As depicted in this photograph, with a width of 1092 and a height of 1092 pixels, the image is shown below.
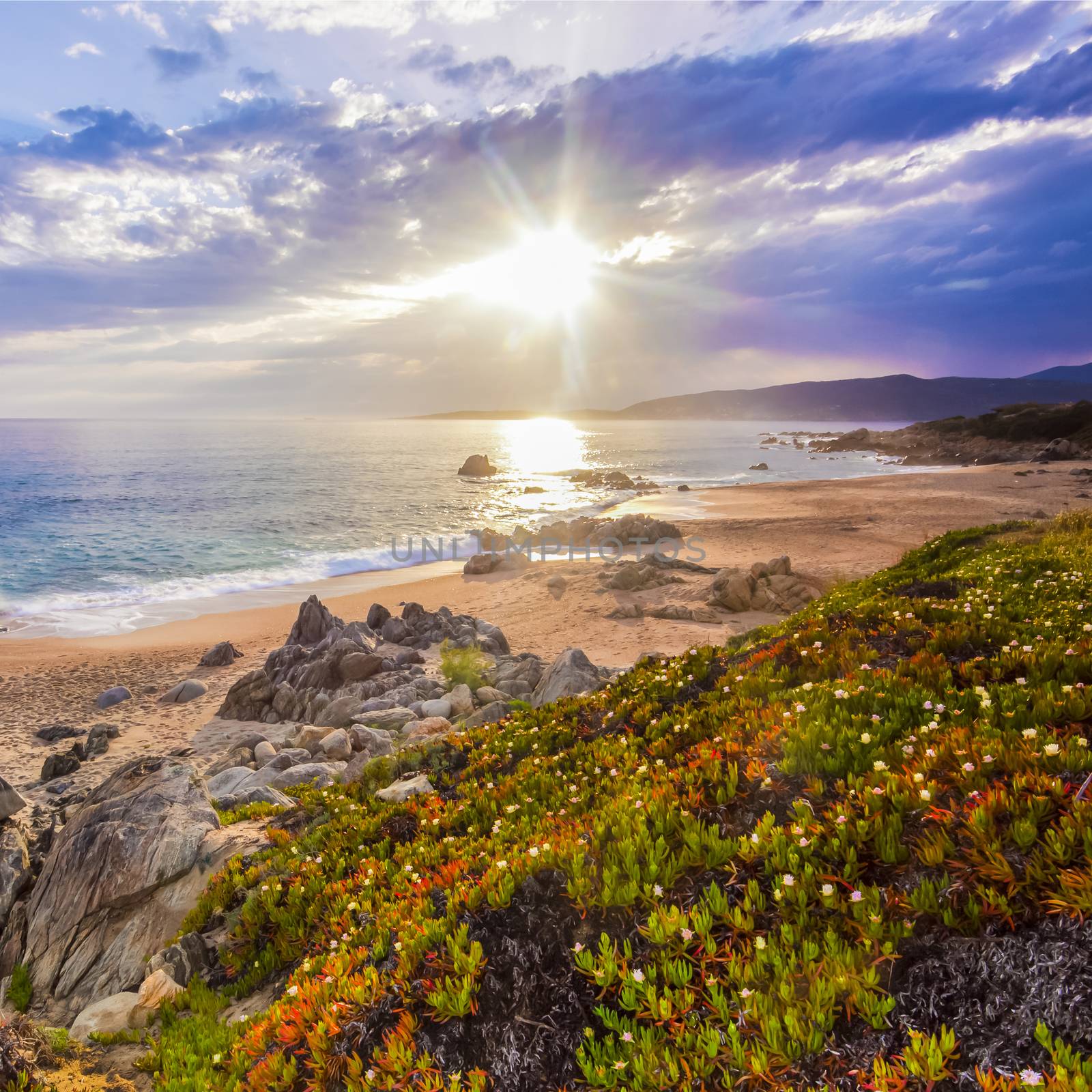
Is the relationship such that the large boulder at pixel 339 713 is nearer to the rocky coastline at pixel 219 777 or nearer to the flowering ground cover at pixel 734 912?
the rocky coastline at pixel 219 777

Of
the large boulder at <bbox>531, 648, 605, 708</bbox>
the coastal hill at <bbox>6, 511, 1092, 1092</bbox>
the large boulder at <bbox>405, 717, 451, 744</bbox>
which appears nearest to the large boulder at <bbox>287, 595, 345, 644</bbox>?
the large boulder at <bbox>405, 717, 451, 744</bbox>

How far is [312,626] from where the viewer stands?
19.4m

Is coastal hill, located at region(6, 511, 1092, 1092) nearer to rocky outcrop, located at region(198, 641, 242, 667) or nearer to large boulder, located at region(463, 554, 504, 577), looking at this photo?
rocky outcrop, located at region(198, 641, 242, 667)

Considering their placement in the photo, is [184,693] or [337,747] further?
[184,693]

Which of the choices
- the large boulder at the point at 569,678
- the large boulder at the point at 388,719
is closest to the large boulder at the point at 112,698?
the large boulder at the point at 388,719

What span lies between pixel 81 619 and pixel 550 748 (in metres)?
29.0

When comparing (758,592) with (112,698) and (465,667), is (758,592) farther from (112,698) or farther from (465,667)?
(112,698)

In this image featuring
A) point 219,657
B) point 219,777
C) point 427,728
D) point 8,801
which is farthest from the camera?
point 219,657

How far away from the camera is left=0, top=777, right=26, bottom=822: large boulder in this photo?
9492mm

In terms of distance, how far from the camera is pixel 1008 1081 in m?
2.18

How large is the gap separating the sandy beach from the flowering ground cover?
1075cm

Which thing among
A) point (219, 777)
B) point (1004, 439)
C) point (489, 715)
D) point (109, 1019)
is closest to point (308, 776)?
point (219, 777)

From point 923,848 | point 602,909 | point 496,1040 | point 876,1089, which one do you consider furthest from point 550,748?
point 876,1089

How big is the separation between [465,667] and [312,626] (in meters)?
6.61
